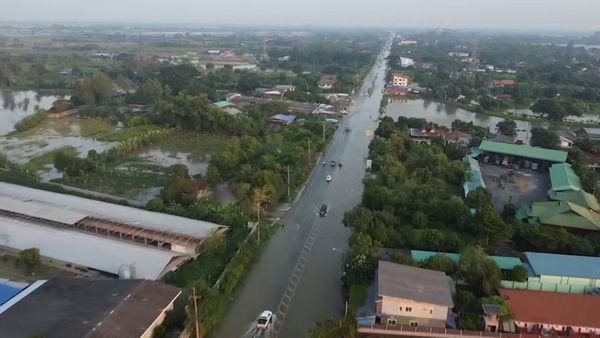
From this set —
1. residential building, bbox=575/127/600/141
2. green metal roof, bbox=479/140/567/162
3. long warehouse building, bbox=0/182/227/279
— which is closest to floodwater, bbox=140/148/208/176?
long warehouse building, bbox=0/182/227/279

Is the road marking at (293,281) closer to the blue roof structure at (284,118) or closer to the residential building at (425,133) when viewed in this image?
the residential building at (425,133)

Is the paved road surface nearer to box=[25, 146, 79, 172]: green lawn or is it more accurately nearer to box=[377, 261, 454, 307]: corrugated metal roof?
box=[377, 261, 454, 307]: corrugated metal roof

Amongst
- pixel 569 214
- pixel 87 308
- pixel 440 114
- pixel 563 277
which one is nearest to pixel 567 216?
pixel 569 214

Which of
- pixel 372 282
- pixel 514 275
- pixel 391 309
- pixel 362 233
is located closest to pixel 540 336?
pixel 514 275

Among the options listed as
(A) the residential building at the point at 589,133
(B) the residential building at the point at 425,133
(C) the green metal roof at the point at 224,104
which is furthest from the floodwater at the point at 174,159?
(A) the residential building at the point at 589,133

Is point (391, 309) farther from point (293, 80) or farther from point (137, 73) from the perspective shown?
point (137, 73)

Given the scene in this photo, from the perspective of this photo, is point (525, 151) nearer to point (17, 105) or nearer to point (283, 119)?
point (283, 119)

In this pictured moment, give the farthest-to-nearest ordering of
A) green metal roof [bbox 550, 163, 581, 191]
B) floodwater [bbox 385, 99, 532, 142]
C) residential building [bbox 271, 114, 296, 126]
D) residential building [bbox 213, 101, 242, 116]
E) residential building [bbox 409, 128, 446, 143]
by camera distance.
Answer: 1. residential building [bbox 213, 101, 242, 116]
2. floodwater [bbox 385, 99, 532, 142]
3. residential building [bbox 271, 114, 296, 126]
4. residential building [bbox 409, 128, 446, 143]
5. green metal roof [bbox 550, 163, 581, 191]
